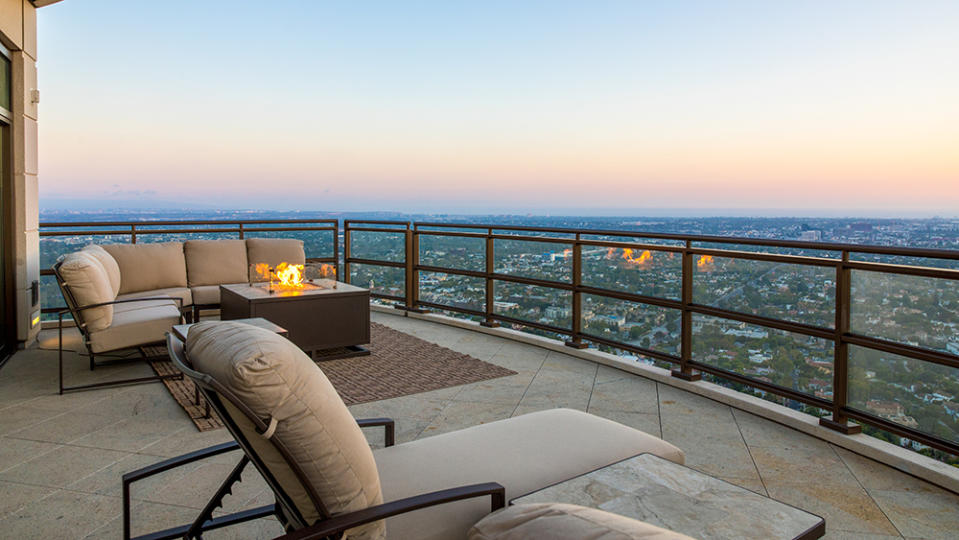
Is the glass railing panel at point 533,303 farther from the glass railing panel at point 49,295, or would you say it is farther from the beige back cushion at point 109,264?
the glass railing panel at point 49,295

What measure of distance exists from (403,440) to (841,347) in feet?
8.29

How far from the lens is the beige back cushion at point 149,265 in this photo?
6.08 metres

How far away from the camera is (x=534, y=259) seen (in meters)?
6.02

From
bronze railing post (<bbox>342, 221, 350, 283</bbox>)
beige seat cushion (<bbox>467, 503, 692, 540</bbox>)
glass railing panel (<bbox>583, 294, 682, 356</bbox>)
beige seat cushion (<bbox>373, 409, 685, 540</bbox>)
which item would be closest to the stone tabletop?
beige seat cushion (<bbox>373, 409, 685, 540</bbox>)

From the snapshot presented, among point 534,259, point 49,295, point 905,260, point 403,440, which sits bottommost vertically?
point 403,440

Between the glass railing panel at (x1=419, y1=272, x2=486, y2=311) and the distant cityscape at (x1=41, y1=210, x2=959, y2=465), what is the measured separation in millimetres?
16

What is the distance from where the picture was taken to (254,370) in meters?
1.32

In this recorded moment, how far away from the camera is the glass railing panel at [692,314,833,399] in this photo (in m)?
3.70

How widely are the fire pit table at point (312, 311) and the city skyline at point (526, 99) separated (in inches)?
140

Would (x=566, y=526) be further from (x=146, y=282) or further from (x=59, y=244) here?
(x=59, y=244)

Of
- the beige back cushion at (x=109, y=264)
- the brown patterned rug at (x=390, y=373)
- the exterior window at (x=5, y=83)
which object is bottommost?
the brown patterned rug at (x=390, y=373)

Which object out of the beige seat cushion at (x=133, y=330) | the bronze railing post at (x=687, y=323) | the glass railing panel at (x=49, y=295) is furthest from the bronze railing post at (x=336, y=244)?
the bronze railing post at (x=687, y=323)

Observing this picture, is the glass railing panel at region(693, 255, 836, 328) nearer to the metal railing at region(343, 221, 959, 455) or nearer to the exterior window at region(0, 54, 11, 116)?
the metal railing at region(343, 221, 959, 455)

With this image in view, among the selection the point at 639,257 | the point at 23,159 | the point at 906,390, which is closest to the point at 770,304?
the point at 906,390
